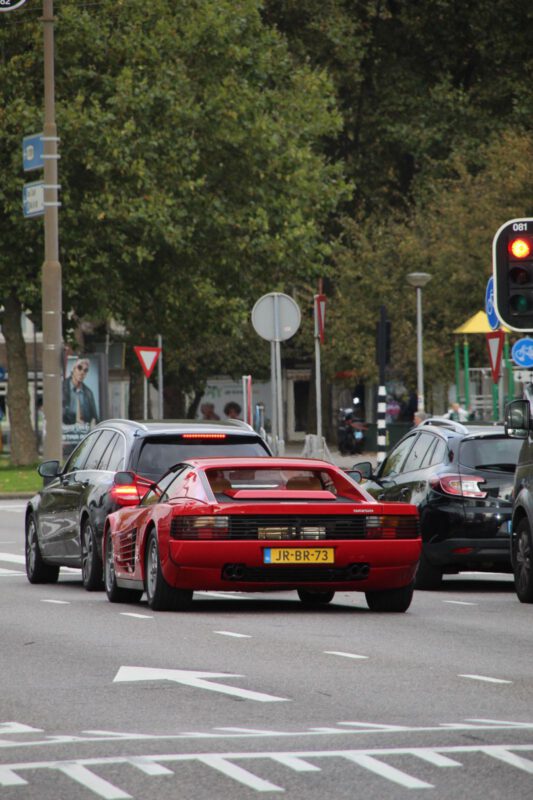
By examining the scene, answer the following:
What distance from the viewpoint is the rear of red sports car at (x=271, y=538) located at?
1459 centimetres

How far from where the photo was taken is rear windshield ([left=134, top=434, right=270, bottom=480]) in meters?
17.3

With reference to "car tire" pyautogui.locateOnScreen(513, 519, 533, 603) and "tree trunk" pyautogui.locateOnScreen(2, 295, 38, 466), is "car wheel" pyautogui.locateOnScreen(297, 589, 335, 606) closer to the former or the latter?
"car tire" pyautogui.locateOnScreen(513, 519, 533, 603)

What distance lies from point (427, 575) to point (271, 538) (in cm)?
414

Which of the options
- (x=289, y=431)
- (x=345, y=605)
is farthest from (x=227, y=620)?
(x=289, y=431)

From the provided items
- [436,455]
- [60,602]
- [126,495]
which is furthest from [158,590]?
[436,455]

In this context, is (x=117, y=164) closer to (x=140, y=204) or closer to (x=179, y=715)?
(x=140, y=204)

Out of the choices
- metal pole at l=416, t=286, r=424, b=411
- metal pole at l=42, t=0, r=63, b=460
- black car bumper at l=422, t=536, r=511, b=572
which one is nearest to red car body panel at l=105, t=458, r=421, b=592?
black car bumper at l=422, t=536, r=511, b=572

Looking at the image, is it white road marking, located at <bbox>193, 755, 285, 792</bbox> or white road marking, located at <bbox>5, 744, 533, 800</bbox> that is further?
white road marking, located at <bbox>5, 744, 533, 800</bbox>

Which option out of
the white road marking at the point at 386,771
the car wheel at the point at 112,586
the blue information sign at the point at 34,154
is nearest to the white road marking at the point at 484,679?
the white road marking at the point at 386,771

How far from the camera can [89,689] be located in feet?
33.7

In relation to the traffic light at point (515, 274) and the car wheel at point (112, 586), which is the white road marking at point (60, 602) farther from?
the traffic light at point (515, 274)

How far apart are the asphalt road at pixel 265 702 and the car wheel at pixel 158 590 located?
179mm

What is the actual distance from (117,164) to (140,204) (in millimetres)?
1077

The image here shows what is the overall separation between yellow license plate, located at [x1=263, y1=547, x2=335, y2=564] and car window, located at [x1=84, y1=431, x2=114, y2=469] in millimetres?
3979
